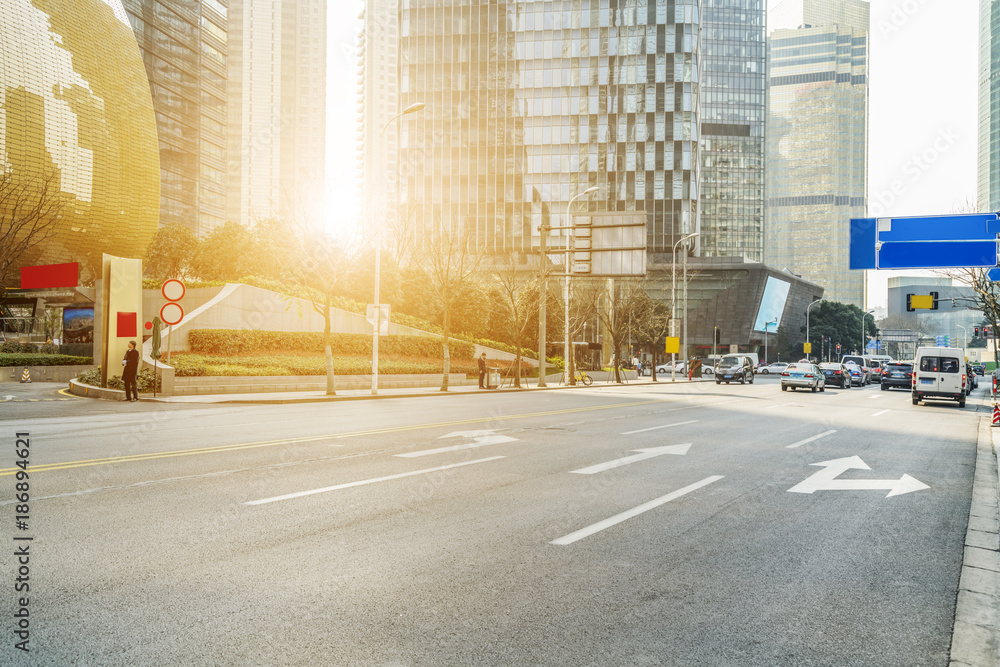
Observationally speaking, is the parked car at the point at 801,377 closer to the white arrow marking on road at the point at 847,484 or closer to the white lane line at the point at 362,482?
the white arrow marking on road at the point at 847,484

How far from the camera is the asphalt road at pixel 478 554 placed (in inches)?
147

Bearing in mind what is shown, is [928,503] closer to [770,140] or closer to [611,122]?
[611,122]

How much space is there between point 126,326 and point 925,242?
994 inches

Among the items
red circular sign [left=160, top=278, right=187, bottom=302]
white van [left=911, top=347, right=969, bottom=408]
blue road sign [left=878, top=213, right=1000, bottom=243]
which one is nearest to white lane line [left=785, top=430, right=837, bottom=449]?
blue road sign [left=878, top=213, right=1000, bottom=243]

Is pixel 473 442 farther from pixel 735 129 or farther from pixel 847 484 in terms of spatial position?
pixel 735 129

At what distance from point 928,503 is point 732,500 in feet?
8.36

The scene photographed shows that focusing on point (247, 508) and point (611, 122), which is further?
point (611, 122)

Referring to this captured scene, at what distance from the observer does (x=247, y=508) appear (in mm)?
6730

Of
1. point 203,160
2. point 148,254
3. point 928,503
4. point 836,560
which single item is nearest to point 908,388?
point 928,503

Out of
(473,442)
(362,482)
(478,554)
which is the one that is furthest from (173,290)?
(478,554)

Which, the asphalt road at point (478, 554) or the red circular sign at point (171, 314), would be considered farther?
the red circular sign at point (171, 314)

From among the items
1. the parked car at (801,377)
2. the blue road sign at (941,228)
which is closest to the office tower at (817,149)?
the parked car at (801,377)

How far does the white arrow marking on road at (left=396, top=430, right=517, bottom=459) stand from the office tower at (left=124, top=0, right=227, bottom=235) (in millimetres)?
102439

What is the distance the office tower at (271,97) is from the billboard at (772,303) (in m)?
122
